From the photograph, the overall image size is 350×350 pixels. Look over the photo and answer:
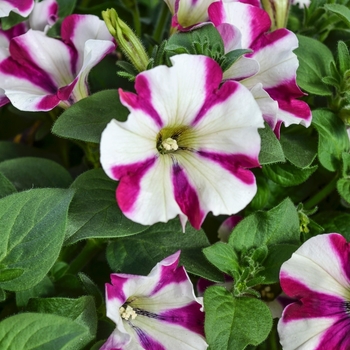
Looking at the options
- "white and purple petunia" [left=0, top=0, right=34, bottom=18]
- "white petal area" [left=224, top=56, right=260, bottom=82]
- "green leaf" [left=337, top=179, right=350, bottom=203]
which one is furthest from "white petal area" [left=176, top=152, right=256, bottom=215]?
"white and purple petunia" [left=0, top=0, right=34, bottom=18]

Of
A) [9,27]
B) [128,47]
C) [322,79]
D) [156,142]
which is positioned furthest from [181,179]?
[9,27]

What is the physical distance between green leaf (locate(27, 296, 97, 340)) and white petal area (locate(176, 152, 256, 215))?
0.17 m

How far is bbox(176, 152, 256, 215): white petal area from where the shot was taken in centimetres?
56

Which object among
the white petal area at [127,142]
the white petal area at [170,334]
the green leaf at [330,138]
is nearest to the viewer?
the white petal area at [127,142]

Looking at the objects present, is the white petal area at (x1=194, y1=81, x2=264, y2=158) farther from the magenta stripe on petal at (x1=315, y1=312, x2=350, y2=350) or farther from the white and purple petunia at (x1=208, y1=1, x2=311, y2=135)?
the magenta stripe on petal at (x1=315, y1=312, x2=350, y2=350)

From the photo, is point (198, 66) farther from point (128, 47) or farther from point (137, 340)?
point (137, 340)

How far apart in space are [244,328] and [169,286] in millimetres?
91

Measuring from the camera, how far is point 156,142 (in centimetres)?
60

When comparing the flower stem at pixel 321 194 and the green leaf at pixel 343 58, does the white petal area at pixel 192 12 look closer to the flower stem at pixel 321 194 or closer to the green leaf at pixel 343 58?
the green leaf at pixel 343 58

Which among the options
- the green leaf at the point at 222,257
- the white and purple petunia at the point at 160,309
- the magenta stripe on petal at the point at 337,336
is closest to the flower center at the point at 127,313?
the white and purple petunia at the point at 160,309

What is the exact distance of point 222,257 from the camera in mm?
650

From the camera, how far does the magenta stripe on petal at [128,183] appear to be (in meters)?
0.55

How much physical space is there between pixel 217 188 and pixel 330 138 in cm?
24

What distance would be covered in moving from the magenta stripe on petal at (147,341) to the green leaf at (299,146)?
26 cm
